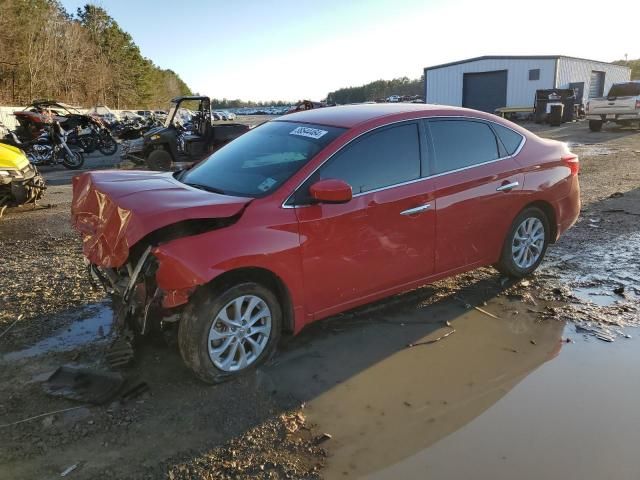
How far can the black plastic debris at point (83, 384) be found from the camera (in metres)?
3.27

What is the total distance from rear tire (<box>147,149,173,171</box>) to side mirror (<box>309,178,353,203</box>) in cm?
999

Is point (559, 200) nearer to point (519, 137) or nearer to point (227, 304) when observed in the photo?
point (519, 137)

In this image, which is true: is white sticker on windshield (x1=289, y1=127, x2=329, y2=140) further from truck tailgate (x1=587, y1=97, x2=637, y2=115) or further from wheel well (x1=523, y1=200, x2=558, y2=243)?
truck tailgate (x1=587, y1=97, x2=637, y2=115)

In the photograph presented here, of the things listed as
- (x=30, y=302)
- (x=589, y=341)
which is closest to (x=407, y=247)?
(x=589, y=341)

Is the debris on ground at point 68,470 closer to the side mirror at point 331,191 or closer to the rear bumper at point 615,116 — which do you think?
the side mirror at point 331,191

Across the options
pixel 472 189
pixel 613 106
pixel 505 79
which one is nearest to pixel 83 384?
pixel 472 189

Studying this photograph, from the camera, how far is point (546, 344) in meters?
4.02

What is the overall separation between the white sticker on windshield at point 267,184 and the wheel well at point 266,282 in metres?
0.58

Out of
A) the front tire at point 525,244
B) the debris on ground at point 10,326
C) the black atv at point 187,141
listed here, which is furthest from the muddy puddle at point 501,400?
the black atv at point 187,141

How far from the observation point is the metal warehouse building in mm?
37375

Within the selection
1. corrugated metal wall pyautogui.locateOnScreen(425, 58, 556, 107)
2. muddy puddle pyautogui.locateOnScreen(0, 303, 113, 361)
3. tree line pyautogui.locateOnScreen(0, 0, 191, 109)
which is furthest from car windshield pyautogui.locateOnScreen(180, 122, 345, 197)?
corrugated metal wall pyautogui.locateOnScreen(425, 58, 556, 107)

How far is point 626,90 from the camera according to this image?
23.3 metres

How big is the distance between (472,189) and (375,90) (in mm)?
110786

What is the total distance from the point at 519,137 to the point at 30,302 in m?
4.72
